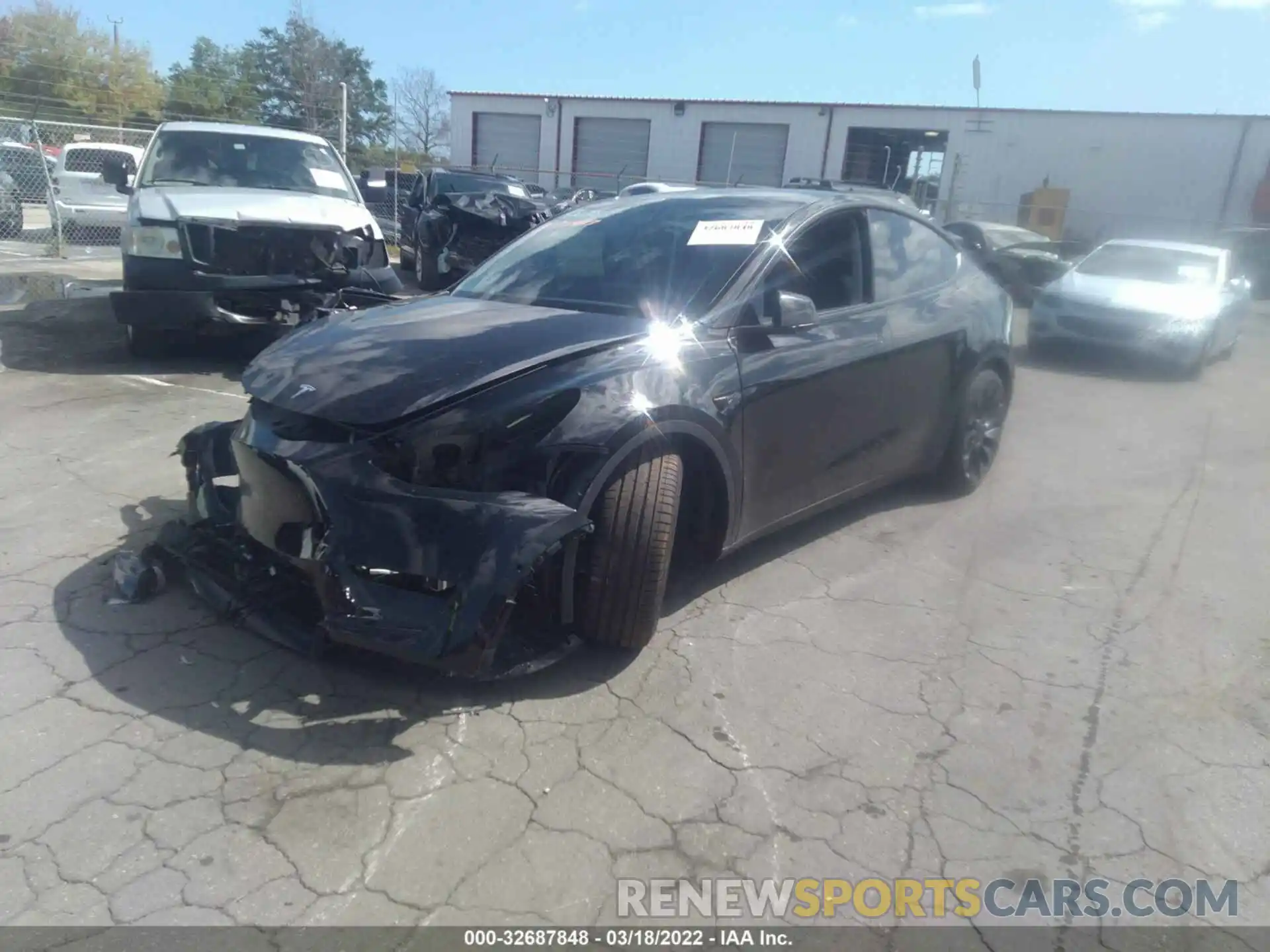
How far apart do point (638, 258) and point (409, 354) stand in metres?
1.23

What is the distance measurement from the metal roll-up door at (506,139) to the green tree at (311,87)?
4.85m

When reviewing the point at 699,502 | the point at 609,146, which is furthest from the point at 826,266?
the point at 609,146

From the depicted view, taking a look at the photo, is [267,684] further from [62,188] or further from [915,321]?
[62,188]

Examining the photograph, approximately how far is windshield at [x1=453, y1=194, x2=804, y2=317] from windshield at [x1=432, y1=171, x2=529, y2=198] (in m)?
10.3

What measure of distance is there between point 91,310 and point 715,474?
8.67 metres

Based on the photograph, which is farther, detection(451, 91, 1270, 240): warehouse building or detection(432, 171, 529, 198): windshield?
detection(451, 91, 1270, 240): warehouse building

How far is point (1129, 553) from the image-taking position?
4816 millimetres

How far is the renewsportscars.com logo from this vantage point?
2.38m

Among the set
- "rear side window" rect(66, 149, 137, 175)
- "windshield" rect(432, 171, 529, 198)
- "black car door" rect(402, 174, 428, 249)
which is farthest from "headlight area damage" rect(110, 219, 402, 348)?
"rear side window" rect(66, 149, 137, 175)

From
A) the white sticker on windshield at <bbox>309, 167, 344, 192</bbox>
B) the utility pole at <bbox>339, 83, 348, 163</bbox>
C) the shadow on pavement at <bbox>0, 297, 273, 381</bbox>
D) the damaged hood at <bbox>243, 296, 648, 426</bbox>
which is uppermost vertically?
the utility pole at <bbox>339, 83, 348, 163</bbox>

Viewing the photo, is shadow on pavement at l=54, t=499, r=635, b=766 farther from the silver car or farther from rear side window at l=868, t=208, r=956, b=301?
the silver car

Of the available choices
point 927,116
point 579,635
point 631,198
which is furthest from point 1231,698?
point 927,116

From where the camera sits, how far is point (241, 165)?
332 inches
